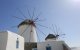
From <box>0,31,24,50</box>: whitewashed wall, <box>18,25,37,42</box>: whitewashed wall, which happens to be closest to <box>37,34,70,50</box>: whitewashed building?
<box>18,25,37,42</box>: whitewashed wall

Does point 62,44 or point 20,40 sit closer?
point 20,40

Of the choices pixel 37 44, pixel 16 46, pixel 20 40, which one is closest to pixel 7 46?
pixel 16 46

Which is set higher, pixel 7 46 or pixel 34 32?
pixel 34 32

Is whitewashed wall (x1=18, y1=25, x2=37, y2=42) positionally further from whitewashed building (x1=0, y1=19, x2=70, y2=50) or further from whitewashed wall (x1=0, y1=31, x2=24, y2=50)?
whitewashed wall (x1=0, y1=31, x2=24, y2=50)

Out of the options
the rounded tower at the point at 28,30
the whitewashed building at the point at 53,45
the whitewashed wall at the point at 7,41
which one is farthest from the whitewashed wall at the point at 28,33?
the whitewashed wall at the point at 7,41

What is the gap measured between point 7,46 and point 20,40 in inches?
152

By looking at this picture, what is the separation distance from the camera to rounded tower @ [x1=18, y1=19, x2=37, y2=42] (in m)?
28.0

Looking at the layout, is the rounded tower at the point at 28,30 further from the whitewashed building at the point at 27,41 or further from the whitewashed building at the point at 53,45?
the whitewashed building at the point at 53,45

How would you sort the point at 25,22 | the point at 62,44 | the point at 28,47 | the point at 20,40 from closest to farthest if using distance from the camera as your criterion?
the point at 20,40, the point at 62,44, the point at 28,47, the point at 25,22

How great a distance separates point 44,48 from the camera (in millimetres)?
23031

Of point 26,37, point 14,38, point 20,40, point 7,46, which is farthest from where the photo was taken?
point 26,37

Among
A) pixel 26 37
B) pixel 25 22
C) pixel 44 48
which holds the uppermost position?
pixel 25 22

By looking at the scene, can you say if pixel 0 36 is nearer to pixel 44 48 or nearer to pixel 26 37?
pixel 44 48

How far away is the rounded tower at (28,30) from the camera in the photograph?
28.0m
